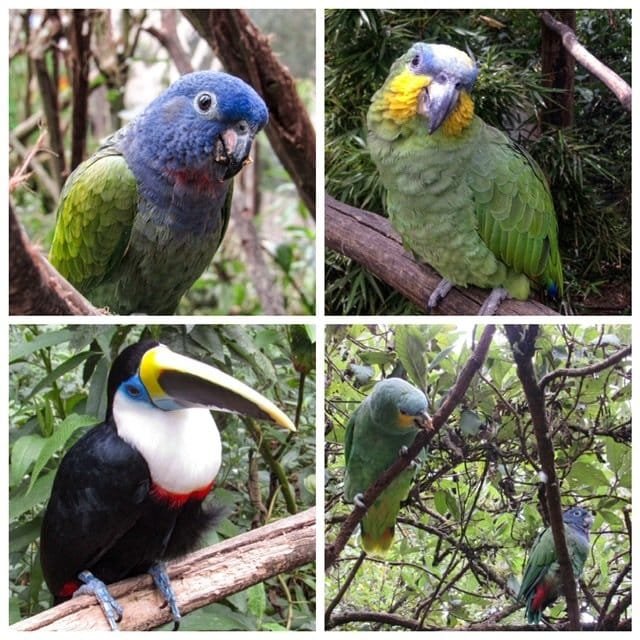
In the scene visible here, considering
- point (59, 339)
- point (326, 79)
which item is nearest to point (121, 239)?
point (59, 339)

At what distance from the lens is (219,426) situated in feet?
5.42

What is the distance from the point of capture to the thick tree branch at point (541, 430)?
158 centimetres

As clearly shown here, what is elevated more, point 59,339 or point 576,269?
point 576,269

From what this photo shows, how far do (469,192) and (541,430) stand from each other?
44 centimetres

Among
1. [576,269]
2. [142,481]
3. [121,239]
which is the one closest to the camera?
[142,481]

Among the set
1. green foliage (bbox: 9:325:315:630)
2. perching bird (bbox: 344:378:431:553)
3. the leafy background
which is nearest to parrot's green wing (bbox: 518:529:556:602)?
perching bird (bbox: 344:378:431:553)

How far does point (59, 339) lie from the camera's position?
5.05 ft

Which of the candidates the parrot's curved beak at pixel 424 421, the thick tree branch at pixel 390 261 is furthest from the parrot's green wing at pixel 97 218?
the parrot's curved beak at pixel 424 421

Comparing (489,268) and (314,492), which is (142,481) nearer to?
(314,492)

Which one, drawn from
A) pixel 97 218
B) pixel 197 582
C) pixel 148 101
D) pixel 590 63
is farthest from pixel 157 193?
pixel 148 101

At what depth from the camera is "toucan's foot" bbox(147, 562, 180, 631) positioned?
1.49m

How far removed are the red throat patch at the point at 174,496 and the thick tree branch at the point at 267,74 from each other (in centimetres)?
66

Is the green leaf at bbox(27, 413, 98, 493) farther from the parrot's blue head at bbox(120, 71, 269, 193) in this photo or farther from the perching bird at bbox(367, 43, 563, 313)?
the perching bird at bbox(367, 43, 563, 313)
